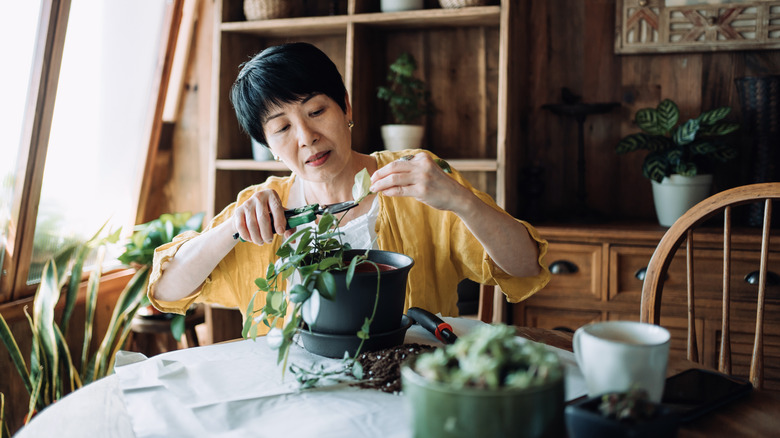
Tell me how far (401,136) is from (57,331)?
147cm

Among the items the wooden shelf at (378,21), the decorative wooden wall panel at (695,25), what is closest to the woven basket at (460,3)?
the wooden shelf at (378,21)

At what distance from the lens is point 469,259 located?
5.11 feet

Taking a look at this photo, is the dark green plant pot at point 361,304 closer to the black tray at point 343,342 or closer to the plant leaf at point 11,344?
the black tray at point 343,342

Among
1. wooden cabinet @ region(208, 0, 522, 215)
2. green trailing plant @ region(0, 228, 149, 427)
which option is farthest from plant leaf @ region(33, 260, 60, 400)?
wooden cabinet @ region(208, 0, 522, 215)

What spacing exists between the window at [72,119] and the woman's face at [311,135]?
120cm

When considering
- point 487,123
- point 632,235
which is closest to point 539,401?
point 632,235

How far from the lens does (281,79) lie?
141cm

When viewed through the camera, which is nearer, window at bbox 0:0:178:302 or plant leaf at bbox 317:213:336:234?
plant leaf at bbox 317:213:336:234

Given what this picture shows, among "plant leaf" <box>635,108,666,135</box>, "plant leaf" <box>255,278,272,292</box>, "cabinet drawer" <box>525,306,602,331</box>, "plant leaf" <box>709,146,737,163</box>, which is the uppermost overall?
"plant leaf" <box>635,108,666,135</box>

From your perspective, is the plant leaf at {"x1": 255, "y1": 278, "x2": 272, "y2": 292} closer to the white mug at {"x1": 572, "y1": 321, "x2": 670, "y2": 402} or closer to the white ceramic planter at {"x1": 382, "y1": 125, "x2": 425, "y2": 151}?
the white mug at {"x1": 572, "y1": 321, "x2": 670, "y2": 402}

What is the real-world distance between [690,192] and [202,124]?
2.23 meters

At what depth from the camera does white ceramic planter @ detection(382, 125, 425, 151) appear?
2.54m

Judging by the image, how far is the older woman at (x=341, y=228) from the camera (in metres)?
1.26

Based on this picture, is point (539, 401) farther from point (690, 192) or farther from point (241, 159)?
point (241, 159)
